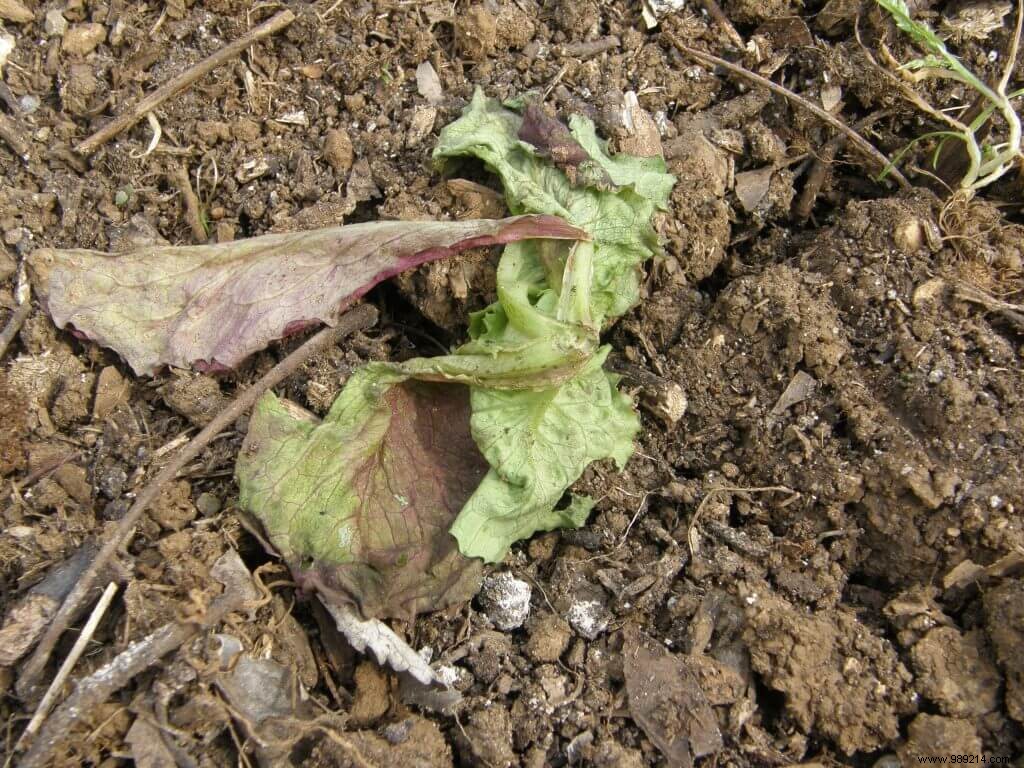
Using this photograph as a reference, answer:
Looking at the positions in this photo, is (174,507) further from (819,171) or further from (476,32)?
(819,171)

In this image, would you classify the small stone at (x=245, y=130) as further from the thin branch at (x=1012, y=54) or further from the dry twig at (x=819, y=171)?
the thin branch at (x=1012, y=54)

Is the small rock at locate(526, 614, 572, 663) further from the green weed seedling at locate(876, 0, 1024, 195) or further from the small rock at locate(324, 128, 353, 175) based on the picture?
the green weed seedling at locate(876, 0, 1024, 195)

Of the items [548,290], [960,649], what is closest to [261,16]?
[548,290]

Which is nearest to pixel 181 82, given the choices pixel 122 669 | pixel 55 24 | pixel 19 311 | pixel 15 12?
pixel 55 24

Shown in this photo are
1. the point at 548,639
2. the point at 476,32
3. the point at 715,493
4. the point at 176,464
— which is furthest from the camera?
the point at 476,32

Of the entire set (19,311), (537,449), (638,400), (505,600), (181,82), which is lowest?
(505,600)

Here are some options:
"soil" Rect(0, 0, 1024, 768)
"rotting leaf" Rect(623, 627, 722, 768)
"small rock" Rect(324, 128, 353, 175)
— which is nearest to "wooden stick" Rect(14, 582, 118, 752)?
"soil" Rect(0, 0, 1024, 768)

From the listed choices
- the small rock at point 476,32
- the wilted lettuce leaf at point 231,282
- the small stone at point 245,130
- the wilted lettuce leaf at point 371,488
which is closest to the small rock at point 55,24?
the small stone at point 245,130
